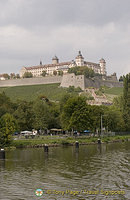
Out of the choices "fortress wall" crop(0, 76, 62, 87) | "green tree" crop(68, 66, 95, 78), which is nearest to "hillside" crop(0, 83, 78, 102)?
"fortress wall" crop(0, 76, 62, 87)

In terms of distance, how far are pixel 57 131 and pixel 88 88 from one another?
8473 centimetres

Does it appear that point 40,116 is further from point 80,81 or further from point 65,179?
point 80,81

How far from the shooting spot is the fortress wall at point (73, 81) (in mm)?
168625

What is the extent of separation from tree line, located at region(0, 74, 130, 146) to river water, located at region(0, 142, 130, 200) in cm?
1905

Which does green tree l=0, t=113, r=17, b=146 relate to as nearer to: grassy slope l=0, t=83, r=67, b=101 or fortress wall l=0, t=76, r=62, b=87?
grassy slope l=0, t=83, r=67, b=101

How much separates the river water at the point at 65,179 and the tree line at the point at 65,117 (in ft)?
62.5

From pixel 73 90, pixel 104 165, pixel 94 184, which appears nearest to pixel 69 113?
pixel 104 165

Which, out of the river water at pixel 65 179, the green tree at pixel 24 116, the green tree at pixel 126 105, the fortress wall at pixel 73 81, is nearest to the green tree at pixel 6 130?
the green tree at pixel 24 116

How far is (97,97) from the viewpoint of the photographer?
481ft

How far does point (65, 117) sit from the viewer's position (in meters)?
66.9

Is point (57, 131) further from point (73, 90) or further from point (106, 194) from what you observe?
point (73, 90)

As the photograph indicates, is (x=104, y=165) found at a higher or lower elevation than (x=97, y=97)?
lower

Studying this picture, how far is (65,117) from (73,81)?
106 m

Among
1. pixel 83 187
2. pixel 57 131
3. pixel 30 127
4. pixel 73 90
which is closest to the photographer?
pixel 83 187
